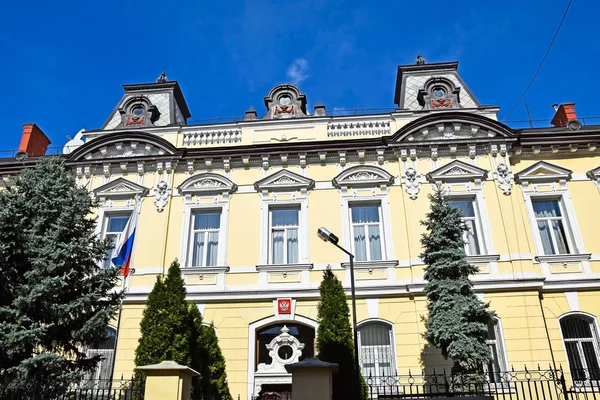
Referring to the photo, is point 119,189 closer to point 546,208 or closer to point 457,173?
point 457,173

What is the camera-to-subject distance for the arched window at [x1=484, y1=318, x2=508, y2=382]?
13.1 m

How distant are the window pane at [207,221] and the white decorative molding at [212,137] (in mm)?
2589

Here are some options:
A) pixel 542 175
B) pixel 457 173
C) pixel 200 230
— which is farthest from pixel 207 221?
pixel 542 175

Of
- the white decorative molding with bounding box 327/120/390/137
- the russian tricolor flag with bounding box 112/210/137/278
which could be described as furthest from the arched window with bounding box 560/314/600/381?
the russian tricolor flag with bounding box 112/210/137/278

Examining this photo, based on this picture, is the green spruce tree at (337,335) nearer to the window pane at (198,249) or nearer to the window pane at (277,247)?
the window pane at (277,247)

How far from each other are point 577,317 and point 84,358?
13133mm

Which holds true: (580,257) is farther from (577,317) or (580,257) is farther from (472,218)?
(472,218)

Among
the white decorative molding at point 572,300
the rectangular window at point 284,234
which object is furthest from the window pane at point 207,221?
the white decorative molding at point 572,300

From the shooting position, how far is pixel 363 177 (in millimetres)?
15852

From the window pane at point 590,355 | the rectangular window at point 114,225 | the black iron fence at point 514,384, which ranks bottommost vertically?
the black iron fence at point 514,384

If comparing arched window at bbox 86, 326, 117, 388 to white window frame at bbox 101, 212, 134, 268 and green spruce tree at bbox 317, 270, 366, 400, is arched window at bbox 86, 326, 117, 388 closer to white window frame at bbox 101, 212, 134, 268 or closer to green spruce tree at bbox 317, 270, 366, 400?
white window frame at bbox 101, 212, 134, 268

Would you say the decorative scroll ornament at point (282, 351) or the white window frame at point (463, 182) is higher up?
the white window frame at point (463, 182)

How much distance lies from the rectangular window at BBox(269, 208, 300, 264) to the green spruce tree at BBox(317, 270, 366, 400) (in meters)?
2.21

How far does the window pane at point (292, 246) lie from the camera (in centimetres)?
1523
